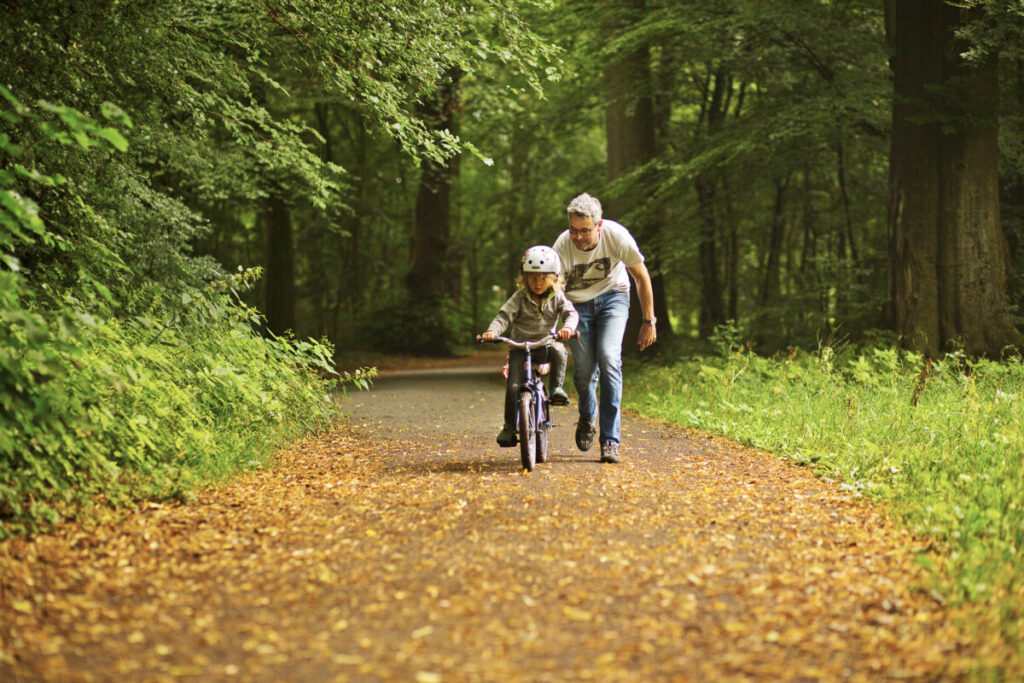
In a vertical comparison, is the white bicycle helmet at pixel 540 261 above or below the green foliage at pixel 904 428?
above

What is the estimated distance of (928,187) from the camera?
11.2 m

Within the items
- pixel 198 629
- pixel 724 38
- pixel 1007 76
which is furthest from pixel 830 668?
pixel 724 38

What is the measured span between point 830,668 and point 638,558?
1.31 meters

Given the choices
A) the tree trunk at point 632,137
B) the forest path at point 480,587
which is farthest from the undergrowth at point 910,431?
the tree trunk at point 632,137

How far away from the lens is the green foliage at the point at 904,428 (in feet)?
14.2

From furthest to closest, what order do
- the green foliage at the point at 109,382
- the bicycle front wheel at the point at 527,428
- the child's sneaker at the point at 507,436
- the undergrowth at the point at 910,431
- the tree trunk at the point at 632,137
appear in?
the tree trunk at the point at 632,137
the child's sneaker at the point at 507,436
the bicycle front wheel at the point at 527,428
the green foliage at the point at 109,382
the undergrowth at the point at 910,431

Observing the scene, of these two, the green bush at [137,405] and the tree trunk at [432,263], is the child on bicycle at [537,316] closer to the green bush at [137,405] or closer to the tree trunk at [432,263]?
the green bush at [137,405]

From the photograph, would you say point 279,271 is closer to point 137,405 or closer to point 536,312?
point 536,312

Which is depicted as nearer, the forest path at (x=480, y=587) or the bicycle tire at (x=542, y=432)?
the forest path at (x=480, y=587)

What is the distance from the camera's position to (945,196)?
1116 cm

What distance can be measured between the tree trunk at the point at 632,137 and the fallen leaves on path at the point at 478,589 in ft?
36.3

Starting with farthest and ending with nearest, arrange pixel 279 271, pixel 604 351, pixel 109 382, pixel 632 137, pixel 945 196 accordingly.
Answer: pixel 279 271
pixel 632 137
pixel 945 196
pixel 604 351
pixel 109 382

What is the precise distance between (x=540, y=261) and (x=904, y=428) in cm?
343

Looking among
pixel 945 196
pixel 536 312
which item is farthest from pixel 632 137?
pixel 536 312
